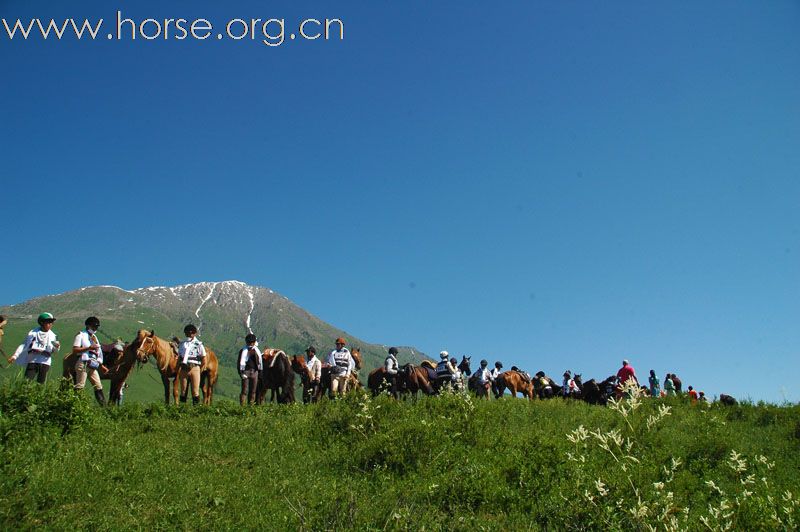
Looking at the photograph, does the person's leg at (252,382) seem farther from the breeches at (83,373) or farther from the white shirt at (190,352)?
the breeches at (83,373)

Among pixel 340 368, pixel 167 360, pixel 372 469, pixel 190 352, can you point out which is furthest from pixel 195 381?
pixel 372 469

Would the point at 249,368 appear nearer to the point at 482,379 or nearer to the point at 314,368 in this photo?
the point at 314,368

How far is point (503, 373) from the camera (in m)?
28.9

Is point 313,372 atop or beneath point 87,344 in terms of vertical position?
beneath

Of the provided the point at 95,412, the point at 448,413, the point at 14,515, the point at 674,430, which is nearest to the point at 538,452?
the point at 448,413

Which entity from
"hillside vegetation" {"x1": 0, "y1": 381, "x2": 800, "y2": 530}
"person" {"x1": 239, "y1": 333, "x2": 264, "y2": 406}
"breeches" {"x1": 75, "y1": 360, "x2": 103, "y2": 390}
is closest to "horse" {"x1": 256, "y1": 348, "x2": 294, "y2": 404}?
"person" {"x1": 239, "y1": 333, "x2": 264, "y2": 406}

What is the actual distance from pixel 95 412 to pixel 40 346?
104 inches

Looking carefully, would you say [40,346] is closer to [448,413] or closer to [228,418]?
[228,418]

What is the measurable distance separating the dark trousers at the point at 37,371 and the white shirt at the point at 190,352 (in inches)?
146

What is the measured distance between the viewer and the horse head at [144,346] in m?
16.8

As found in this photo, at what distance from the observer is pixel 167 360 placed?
17.8 m

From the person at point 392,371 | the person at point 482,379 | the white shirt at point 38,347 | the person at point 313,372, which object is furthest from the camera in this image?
the person at point 482,379

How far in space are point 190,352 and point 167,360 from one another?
3.89 feet

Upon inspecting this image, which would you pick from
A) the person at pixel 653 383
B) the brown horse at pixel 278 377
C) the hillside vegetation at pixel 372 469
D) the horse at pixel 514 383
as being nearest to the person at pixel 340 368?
the brown horse at pixel 278 377
